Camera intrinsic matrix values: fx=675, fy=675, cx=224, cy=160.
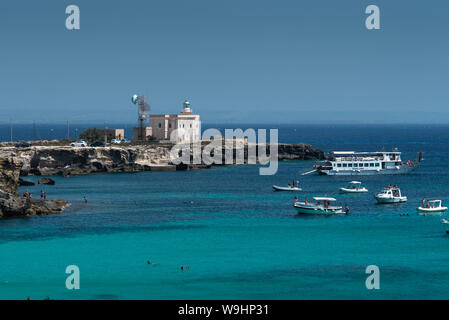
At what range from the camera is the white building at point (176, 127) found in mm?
143375

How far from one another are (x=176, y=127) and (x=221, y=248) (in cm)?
9383

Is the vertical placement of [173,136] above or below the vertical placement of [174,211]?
above

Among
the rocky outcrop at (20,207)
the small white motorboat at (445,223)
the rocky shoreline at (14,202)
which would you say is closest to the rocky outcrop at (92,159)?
the rocky shoreline at (14,202)

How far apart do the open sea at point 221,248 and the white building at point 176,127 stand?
55.8 m

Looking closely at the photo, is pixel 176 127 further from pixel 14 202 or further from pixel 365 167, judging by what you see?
pixel 14 202

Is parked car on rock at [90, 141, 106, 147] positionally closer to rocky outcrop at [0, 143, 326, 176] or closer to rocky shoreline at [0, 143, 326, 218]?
rocky shoreline at [0, 143, 326, 218]

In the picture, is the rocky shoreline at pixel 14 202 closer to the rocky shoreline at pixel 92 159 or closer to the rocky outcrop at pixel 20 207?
the rocky outcrop at pixel 20 207

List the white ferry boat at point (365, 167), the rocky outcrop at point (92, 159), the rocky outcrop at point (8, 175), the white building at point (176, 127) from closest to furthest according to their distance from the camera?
the rocky outcrop at point (8, 175) < the white ferry boat at point (365, 167) < the rocky outcrop at point (92, 159) < the white building at point (176, 127)

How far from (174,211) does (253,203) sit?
10.9 meters

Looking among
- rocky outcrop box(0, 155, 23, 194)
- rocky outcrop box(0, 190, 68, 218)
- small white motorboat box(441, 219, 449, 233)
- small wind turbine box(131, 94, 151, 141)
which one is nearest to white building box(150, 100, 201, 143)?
small wind turbine box(131, 94, 151, 141)

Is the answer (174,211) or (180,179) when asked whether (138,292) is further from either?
(180,179)

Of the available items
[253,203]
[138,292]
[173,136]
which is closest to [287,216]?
[253,203]

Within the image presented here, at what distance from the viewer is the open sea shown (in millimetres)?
40188
